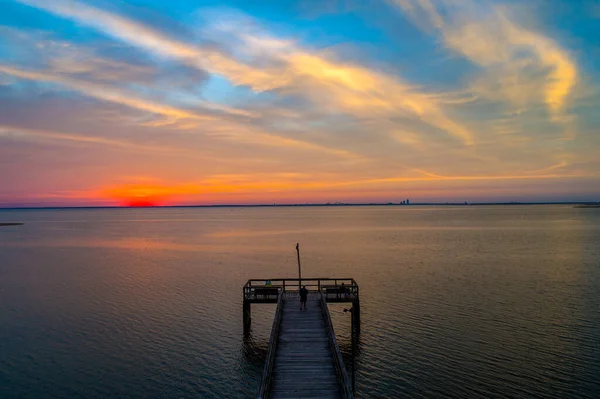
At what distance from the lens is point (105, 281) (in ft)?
163

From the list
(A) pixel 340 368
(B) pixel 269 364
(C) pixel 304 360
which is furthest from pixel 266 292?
(A) pixel 340 368

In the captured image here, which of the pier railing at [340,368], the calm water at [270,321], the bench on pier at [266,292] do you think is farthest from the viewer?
the bench on pier at [266,292]

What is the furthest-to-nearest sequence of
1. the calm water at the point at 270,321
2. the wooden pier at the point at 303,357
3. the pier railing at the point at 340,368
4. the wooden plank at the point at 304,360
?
the calm water at the point at 270,321, the wooden plank at the point at 304,360, the wooden pier at the point at 303,357, the pier railing at the point at 340,368

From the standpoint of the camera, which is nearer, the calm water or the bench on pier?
the calm water

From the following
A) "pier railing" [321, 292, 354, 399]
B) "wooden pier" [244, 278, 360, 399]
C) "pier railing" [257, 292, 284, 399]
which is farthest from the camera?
"wooden pier" [244, 278, 360, 399]

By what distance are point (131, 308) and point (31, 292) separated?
49.6 feet

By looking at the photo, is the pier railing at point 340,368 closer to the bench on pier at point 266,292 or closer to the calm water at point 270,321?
the calm water at point 270,321

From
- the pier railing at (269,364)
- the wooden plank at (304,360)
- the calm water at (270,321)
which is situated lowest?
the calm water at (270,321)

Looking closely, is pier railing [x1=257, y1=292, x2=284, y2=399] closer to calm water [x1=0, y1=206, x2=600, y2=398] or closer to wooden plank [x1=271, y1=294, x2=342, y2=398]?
wooden plank [x1=271, y1=294, x2=342, y2=398]

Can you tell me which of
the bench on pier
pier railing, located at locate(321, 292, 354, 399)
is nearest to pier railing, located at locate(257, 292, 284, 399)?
pier railing, located at locate(321, 292, 354, 399)

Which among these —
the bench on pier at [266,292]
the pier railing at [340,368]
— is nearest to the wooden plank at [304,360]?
the pier railing at [340,368]

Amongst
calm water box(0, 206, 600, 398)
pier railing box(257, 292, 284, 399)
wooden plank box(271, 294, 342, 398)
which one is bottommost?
calm water box(0, 206, 600, 398)

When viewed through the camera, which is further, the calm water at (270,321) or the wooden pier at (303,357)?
the calm water at (270,321)

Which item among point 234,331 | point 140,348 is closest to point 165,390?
point 140,348
